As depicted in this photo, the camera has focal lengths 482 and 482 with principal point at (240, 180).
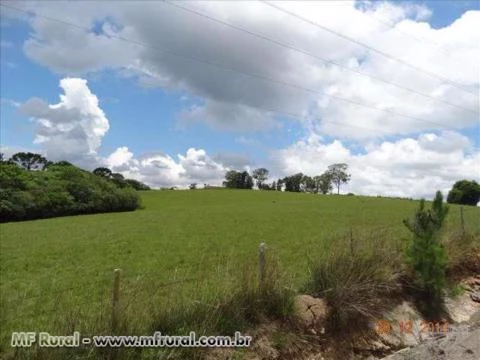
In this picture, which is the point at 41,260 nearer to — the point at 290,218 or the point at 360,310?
the point at 360,310

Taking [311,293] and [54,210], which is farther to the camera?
[54,210]

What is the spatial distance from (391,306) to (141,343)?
283 inches

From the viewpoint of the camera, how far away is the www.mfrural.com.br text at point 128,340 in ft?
22.9

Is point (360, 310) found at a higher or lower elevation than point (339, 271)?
lower

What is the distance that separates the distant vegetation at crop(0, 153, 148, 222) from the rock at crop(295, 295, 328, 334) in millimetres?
66772

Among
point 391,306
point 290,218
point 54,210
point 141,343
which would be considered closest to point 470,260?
point 391,306

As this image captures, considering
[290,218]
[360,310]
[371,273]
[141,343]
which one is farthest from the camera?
[290,218]

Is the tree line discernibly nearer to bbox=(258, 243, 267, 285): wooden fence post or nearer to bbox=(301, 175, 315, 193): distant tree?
bbox=(301, 175, 315, 193): distant tree

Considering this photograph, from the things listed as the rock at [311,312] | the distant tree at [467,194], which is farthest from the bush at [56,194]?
the distant tree at [467,194]

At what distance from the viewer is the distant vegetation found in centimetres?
7025

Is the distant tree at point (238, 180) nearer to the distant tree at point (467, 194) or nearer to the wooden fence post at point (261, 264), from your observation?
the distant tree at point (467, 194)

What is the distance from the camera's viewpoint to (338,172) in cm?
16850

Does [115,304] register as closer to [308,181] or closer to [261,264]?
[261,264]
